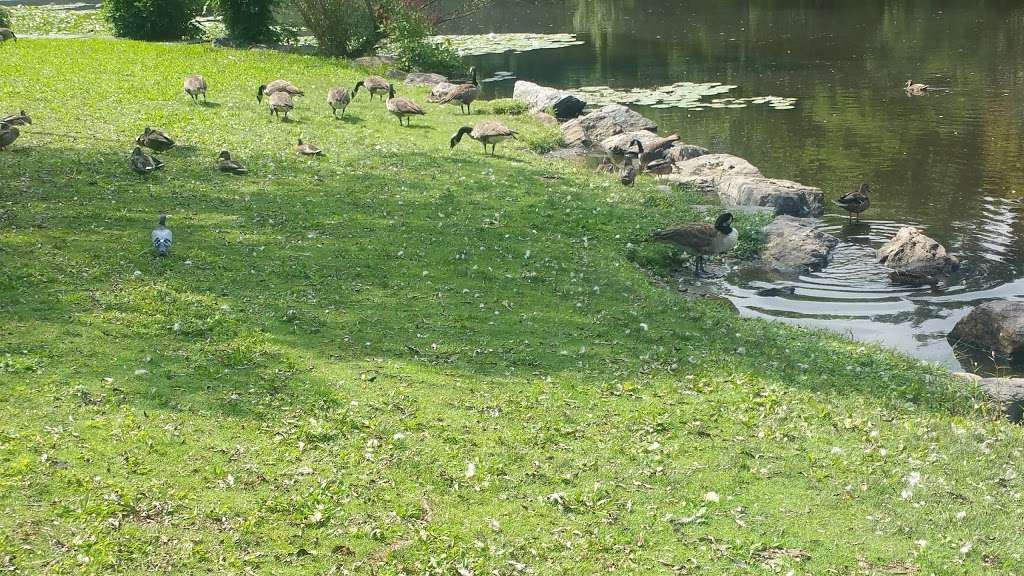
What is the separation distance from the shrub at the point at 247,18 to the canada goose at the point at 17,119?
72.5 feet

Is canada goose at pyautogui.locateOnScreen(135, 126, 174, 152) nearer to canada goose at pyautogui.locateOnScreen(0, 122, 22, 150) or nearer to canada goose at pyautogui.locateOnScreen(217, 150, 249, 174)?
canada goose at pyautogui.locateOnScreen(217, 150, 249, 174)

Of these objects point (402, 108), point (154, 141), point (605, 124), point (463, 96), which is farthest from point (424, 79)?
point (154, 141)

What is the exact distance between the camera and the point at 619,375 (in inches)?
472

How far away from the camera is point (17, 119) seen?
2041 centimetres

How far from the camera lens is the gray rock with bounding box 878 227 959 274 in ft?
60.2

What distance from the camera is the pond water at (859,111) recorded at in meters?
17.9

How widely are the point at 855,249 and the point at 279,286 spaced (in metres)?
13.1

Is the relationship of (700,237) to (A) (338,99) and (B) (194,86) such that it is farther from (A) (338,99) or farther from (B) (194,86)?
(B) (194,86)

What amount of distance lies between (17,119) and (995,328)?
20.2m

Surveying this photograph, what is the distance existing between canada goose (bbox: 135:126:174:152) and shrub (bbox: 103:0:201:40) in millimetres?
28164

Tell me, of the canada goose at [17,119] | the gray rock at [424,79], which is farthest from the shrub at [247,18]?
the canada goose at [17,119]

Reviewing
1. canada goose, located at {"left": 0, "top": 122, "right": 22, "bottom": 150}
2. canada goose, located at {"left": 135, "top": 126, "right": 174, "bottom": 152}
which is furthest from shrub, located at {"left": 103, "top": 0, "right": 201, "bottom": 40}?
canada goose, located at {"left": 0, "top": 122, "right": 22, "bottom": 150}

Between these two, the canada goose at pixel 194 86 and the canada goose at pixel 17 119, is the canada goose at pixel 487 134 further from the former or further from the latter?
the canada goose at pixel 17 119

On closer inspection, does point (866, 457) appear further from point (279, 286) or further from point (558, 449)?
point (279, 286)
